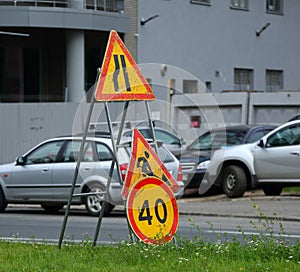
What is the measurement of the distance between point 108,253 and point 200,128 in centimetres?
1842

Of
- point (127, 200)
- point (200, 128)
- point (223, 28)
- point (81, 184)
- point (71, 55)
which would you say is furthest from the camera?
point (223, 28)

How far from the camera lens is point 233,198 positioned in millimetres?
21141

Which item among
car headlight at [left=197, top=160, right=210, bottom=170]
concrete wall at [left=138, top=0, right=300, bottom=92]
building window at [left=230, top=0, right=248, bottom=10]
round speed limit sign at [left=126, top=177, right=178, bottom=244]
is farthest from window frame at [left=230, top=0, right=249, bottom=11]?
round speed limit sign at [left=126, top=177, right=178, bottom=244]

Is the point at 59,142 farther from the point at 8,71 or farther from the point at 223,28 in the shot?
the point at 223,28

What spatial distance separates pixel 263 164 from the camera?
66.6 ft

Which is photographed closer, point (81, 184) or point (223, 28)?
point (81, 184)

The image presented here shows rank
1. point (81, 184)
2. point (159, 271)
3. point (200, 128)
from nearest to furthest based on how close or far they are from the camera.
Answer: point (159, 271) → point (81, 184) → point (200, 128)

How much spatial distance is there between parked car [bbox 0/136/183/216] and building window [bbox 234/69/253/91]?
20224 millimetres

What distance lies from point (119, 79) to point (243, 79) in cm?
2936

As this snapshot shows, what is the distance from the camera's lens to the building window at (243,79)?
38.7 m

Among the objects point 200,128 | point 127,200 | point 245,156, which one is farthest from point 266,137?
point 127,200

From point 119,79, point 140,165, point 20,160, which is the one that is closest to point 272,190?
point 20,160

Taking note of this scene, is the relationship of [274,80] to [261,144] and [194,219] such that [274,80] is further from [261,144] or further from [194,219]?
[194,219]

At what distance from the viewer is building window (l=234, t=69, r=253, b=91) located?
38.7 m
